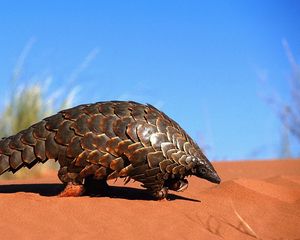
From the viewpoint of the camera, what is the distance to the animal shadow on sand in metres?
6.19

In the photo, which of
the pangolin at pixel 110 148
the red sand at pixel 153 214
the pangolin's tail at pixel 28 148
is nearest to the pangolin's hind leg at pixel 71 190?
the pangolin at pixel 110 148

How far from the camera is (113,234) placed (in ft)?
15.4

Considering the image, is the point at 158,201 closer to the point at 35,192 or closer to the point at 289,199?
the point at 35,192

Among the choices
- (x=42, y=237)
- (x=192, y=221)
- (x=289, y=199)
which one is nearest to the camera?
(x=42, y=237)

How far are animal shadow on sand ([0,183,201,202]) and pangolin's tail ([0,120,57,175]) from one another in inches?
17.9

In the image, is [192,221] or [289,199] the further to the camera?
[289,199]

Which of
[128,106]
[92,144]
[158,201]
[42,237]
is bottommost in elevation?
[42,237]

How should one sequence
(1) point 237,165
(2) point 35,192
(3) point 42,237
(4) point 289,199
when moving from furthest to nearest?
(1) point 237,165 < (4) point 289,199 < (2) point 35,192 < (3) point 42,237

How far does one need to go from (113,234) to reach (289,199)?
2.91 metres

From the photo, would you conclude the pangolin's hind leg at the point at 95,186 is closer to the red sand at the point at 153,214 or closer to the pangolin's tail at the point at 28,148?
the red sand at the point at 153,214

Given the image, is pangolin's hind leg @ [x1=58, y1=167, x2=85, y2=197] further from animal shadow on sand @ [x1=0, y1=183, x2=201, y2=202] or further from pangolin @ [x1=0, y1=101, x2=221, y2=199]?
animal shadow on sand @ [x1=0, y1=183, x2=201, y2=202]

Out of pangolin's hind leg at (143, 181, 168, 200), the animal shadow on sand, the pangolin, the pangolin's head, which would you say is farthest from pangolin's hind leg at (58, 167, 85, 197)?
the pangolin's head

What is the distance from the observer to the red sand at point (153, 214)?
188 inches

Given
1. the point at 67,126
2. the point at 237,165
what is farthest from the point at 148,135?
the point at 237,165
